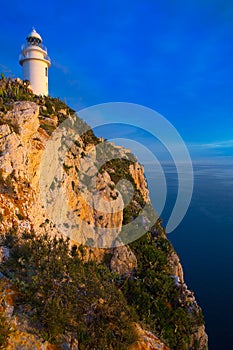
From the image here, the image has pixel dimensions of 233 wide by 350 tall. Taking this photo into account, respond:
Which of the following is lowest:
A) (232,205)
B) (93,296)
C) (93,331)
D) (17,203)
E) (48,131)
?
(232,205)

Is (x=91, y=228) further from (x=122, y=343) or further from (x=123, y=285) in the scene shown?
(x=122, y=343)

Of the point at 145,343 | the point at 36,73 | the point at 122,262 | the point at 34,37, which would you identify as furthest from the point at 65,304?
the point at 34,37

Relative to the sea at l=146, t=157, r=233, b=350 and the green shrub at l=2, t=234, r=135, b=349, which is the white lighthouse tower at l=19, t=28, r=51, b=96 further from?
the sea at l=146, t=157, r=233, b=350

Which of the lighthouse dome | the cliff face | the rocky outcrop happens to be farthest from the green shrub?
the lighthouse dome

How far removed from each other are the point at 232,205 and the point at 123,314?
86.5 metres

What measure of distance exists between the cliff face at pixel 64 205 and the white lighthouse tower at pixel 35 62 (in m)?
3.41

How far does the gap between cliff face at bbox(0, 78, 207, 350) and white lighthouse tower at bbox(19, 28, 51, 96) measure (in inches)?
134

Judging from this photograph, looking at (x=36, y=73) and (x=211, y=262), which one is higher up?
(x=36, y=73)

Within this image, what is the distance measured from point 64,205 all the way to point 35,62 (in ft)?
64.4

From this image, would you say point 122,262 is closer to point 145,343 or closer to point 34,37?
point 145,343

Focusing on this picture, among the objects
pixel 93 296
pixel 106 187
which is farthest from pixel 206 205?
pixel 93 296

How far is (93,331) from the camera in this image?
604 cm

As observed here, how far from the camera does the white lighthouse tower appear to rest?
82.4 feet

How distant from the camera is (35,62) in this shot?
83.4ft
